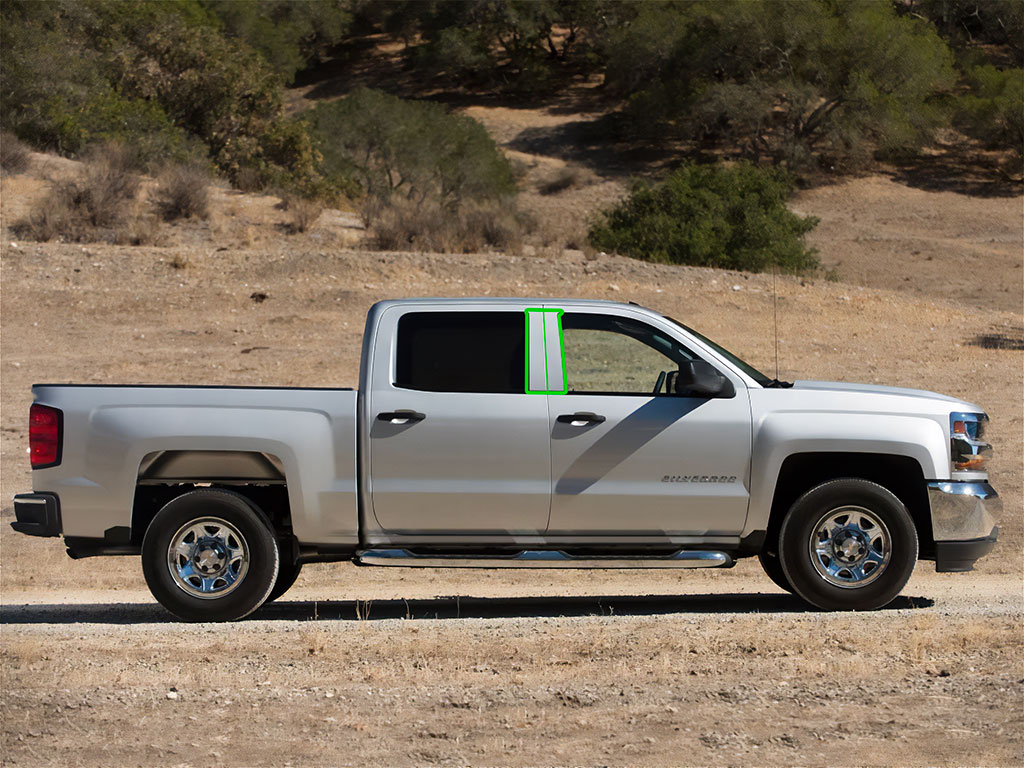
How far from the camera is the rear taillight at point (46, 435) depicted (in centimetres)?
754

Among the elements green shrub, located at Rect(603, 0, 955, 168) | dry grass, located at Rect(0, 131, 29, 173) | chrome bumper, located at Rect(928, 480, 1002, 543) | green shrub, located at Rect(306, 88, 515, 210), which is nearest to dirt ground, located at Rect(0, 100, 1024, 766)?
chrome bumper, located at Rect(928, 480, 1002, 543)

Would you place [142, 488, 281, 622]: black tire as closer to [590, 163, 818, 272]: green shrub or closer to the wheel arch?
the wheel arch

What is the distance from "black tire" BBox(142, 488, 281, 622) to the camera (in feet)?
24.7

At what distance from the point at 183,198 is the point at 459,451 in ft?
79.3

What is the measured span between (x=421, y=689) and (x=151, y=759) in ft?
4.34

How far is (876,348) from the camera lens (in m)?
22.9

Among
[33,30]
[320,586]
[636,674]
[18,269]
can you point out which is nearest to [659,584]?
[320,586]

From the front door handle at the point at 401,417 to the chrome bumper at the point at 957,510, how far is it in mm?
3055

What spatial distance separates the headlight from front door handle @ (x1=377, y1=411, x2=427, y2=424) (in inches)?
124

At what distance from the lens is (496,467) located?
750 centimetres

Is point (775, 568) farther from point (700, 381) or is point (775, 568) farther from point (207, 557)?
point (207, 557)

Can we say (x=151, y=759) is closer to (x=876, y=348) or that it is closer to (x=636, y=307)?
(x=636, y=307)

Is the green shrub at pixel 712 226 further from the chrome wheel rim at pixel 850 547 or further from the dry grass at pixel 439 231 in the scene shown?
the chrome wheel rim at pixel 850 547

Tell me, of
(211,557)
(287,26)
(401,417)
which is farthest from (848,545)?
(287,26)
